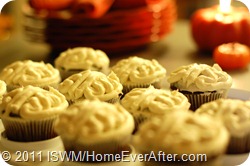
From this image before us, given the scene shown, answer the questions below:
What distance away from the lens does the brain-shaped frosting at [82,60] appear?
3.18m

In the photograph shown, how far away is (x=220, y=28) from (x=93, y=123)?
2.06 meters

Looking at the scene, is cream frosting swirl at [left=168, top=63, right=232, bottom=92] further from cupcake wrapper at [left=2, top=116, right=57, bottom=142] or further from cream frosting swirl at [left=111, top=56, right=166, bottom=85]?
cupcake wrapper at [left=2, top=116, right=57, bottom=142]

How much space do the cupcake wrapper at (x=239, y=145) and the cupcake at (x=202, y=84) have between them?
50 cm

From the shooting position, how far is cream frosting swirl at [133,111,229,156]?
188 cm

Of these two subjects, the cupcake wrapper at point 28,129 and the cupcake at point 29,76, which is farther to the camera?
→ the cupcake at point 29,76

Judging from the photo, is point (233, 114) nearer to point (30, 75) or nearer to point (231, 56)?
point (30, 75)

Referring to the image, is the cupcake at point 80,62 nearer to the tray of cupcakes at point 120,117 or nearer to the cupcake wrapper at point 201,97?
the tray of cupcakes at point 120,117

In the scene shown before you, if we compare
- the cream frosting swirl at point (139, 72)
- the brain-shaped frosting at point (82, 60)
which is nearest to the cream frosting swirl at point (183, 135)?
the cream frosting swirl at point (139, 72)

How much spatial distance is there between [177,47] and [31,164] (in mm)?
2157

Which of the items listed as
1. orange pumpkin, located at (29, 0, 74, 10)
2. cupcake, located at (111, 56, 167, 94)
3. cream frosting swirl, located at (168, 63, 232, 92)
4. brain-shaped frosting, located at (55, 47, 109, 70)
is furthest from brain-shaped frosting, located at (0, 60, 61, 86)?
orange pumpkin, located at (29, 0, 74, 10)

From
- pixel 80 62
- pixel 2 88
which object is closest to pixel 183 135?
pixel 2 88

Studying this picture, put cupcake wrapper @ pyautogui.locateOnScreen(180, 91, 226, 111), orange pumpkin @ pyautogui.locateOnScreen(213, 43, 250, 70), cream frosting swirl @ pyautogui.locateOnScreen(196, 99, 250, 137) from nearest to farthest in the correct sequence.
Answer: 1. cream frosting swirl @ pyautogui.locateOnScreen(196, 99, 250, 137)
2. cupcake wrapper @ pyautogui.locateOnScreen(180, 91, 226, 111)
3. orange pumpkin @ pyautogui.locateOnScreen(213, 43, 250, 70)

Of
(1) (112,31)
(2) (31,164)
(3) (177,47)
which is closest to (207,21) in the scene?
(3) (177,47)

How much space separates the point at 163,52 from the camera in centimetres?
401
